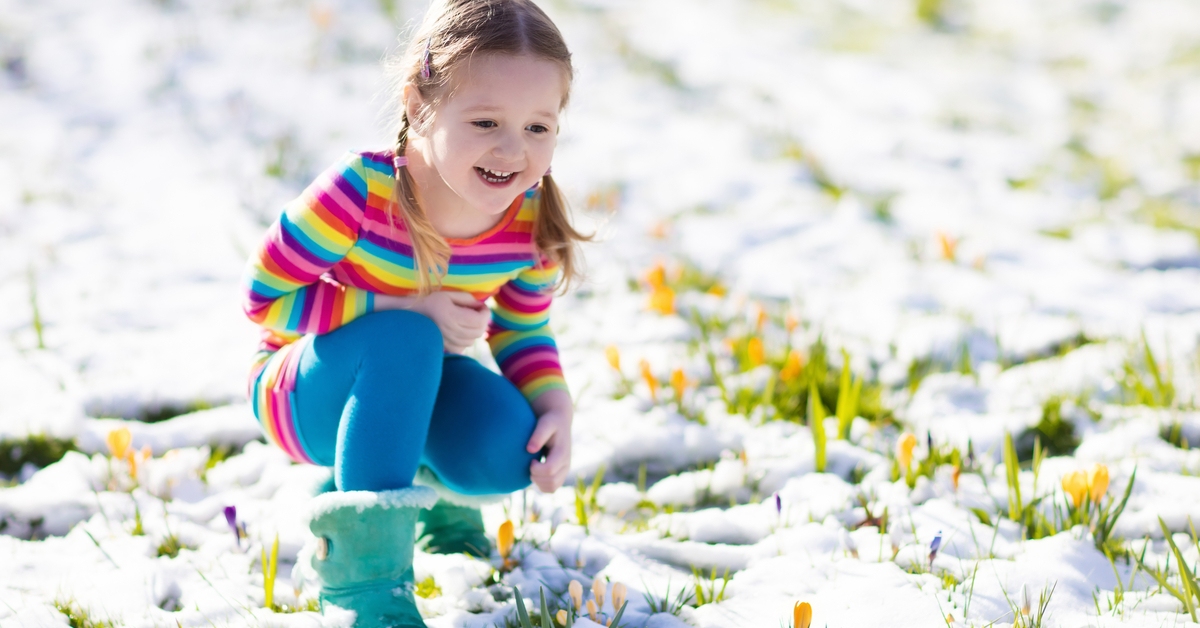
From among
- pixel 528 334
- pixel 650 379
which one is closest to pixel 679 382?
pixel 650 379

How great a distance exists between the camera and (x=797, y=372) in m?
2.96

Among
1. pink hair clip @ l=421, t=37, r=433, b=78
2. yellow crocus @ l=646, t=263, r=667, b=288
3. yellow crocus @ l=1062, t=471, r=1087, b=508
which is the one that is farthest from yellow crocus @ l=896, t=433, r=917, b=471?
pink hair clip @ l=421, t=37, r=433, b=78

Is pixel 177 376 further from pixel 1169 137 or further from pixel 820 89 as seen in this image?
pixel 1169 137

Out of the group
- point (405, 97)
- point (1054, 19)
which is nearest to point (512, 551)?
point (405, 97)

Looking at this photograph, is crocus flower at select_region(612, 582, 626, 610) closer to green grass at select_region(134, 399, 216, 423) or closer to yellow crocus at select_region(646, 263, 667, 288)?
green grass at select_region(134, 399, 216, 423)

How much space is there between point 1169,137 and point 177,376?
5.71 metres

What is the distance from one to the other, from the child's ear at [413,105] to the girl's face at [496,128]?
0.04 metres

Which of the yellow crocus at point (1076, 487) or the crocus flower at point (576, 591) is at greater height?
the yellow crocus at point (1076, 487)

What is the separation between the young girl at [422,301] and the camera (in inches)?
70.4

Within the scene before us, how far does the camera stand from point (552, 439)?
2.08 metres

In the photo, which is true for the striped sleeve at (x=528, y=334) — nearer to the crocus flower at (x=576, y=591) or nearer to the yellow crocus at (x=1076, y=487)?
the crocus flower at (x=576, y=591)

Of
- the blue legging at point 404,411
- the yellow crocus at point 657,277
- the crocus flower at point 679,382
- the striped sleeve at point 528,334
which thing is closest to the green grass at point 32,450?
the blue legging at point 404,411

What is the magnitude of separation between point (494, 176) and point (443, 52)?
0.26 m

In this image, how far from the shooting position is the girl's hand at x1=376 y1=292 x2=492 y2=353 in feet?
6.50
